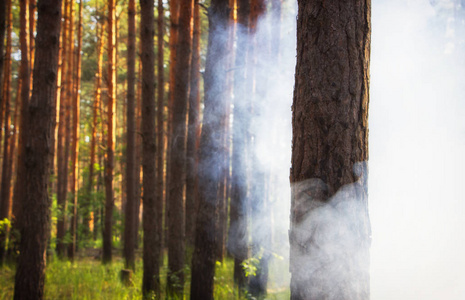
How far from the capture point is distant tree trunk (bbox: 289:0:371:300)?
2.35 metres

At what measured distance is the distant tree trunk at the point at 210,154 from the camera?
19.4 feet

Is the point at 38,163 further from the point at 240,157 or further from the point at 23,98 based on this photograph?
the point at 23,98

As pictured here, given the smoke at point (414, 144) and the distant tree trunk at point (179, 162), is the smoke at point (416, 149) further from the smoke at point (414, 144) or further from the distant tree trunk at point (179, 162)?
the distant tree trunk at point (179, 162)

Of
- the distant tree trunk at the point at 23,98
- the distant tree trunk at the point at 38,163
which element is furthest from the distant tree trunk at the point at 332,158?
the distant tree trunk at the point at 23,98

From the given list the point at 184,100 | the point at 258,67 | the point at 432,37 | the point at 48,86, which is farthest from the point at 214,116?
the point at 432,37

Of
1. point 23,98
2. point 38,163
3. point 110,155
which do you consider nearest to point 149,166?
point 38,163

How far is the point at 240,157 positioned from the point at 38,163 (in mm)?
3969

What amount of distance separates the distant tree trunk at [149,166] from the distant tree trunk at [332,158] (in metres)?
5.21

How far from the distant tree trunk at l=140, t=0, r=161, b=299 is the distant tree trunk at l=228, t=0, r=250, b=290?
1.65 meters

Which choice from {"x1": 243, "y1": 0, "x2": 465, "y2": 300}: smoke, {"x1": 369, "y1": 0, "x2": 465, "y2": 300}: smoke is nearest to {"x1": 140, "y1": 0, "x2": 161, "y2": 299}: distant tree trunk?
{"x1": 243, "y1": 0, "x2": 465, "y2": 300}: smoke

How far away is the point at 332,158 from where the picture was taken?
2363mm

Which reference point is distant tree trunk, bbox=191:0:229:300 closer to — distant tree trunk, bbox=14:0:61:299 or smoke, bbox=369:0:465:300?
distant tree trunk, bbox=14:0:61:299

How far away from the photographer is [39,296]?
220 inches

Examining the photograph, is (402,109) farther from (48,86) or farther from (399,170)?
(48,86)
